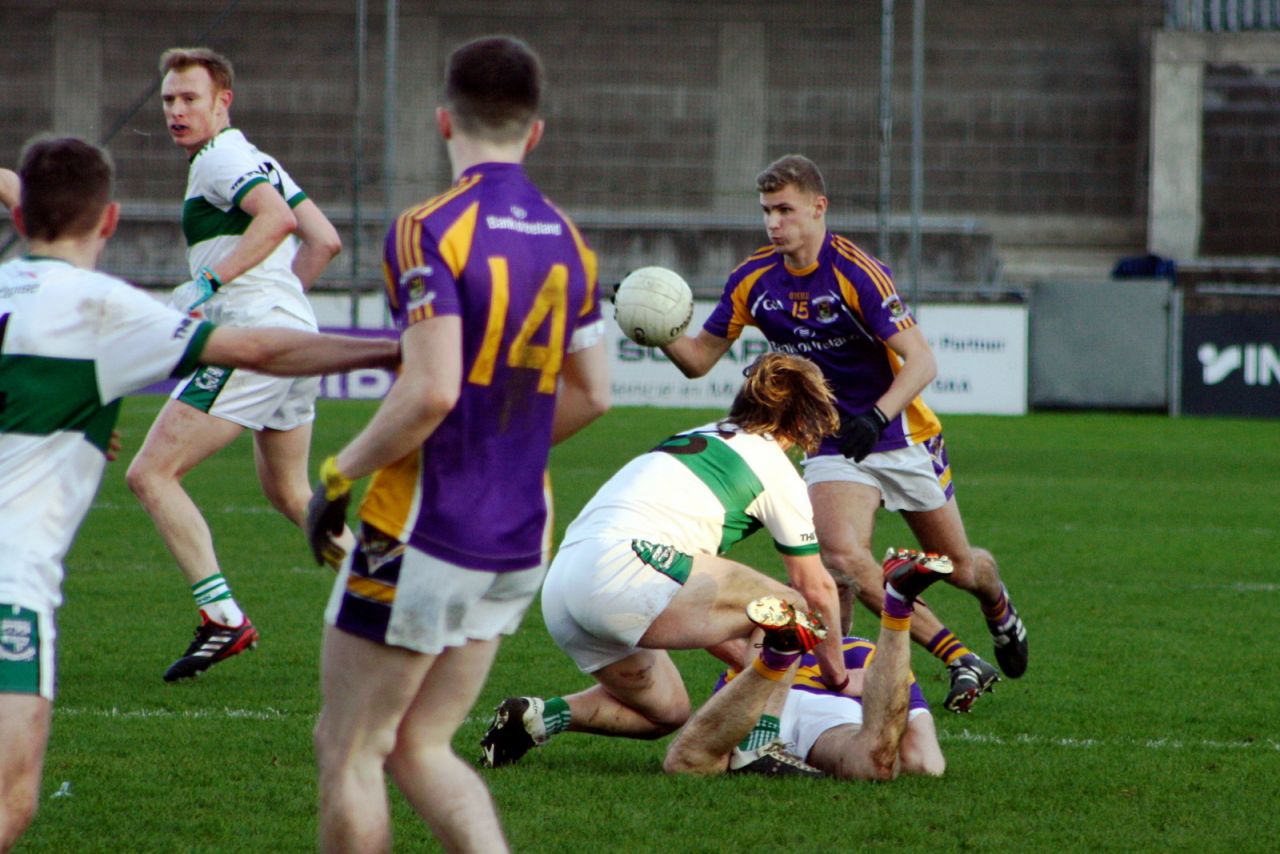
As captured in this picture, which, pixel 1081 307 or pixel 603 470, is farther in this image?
pixel 1081 307

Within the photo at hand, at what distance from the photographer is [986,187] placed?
28.1 metres

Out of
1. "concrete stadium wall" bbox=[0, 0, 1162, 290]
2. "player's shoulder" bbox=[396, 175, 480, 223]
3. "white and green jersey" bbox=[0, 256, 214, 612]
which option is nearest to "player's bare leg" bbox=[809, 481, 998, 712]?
"player's shoulder" bbox=[396, 175, 480, 223]

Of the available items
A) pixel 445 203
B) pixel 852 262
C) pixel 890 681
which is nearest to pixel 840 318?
pixel 852 262

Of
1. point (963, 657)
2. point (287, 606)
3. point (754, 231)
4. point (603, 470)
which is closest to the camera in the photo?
point (963, 657)

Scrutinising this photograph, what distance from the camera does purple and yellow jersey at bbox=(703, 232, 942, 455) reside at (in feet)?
22.5

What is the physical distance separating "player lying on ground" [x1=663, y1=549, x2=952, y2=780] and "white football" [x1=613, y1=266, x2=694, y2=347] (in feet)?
4.61

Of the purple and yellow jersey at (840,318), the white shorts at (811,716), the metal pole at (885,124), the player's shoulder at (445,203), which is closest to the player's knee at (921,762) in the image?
the white shorts at (811,716)

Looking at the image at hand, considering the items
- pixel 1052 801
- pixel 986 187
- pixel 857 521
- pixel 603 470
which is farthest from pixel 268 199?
pixel 986 187

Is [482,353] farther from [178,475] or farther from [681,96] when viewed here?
[681,96]

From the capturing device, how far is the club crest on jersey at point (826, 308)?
6.93m

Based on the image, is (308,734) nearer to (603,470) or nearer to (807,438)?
(807,438)

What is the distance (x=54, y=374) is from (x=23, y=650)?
1.88 ft

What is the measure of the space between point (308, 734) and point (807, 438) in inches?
75.6

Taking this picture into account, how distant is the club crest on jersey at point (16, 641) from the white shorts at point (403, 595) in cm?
64
